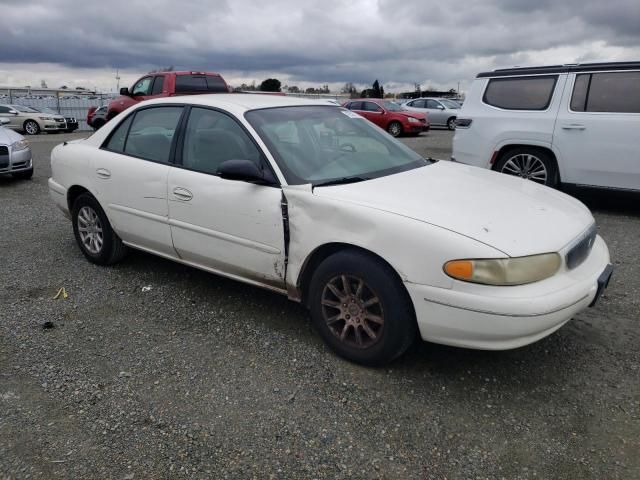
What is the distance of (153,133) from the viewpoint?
13.6ft

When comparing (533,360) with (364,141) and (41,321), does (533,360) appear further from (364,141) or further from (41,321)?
(41,321)

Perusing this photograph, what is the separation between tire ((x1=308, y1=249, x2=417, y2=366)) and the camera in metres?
2.82

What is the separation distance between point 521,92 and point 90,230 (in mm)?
5633

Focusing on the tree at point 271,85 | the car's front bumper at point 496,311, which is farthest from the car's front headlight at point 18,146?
the tree at point 271,85

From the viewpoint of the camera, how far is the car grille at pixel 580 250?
113 inches

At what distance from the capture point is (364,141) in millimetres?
3939

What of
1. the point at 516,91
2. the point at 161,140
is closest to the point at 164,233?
the point at 161,140

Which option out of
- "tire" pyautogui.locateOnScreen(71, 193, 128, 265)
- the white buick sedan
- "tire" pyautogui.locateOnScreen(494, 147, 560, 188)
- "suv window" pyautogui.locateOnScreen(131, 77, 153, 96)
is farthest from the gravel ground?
"suv window" pyautogui.locateOnScreen(131, 77, 153, 96)

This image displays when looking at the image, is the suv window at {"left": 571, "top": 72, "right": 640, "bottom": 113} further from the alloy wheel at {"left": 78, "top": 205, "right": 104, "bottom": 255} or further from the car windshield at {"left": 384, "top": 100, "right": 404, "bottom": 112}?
the car windshield at {"left": 384, "top": 100, "right": 404, "bottom": 112}

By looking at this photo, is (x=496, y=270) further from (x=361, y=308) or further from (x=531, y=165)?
(x=531, y=165)

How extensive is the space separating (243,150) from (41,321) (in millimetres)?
1877

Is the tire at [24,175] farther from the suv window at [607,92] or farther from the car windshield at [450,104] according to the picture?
the car windshield at [450,104]

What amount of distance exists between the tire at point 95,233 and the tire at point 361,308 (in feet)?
7.32

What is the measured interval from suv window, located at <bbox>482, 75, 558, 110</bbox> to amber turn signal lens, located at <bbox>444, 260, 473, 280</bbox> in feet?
16.8
